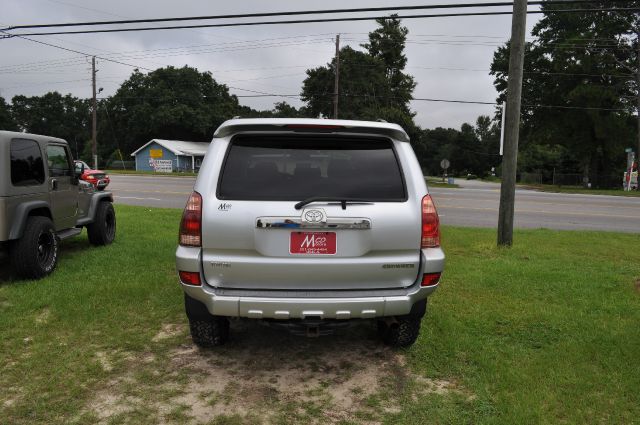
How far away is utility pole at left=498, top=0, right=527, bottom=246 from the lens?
323 inches

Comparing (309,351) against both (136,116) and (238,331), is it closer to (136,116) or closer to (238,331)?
(238,331)

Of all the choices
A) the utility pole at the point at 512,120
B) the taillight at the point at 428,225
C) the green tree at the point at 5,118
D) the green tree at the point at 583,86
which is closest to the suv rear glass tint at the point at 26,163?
the taillight at the point at 428,225

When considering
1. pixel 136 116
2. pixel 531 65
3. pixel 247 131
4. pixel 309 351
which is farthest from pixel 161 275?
pixel 136 116

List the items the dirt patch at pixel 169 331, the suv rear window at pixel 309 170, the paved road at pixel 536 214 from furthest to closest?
the paved road at pixel 536 214
the dirt patch at pixel 169 331
the suv rear window at pixel 309 170

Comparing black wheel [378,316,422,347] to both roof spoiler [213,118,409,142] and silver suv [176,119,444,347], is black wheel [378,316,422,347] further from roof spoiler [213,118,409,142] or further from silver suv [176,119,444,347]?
roof spoiler [213,118,409,142]

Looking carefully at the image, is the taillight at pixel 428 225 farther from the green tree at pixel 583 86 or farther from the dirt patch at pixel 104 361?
the green tree at pixel 583 86

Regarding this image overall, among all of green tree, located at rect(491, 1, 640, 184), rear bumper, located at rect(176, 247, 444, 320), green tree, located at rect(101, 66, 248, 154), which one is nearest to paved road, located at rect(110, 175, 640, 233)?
rear bumper, located at rect(176, 247, 444, 320)

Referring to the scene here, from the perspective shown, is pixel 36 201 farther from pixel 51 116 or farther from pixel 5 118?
pixel 51 116

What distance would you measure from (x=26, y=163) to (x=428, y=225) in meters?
4.77

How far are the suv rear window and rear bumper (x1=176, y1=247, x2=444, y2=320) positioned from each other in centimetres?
58

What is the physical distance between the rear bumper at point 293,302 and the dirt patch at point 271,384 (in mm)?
526

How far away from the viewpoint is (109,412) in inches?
117

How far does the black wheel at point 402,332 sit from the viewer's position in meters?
3.82

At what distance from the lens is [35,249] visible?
5.53 meters
